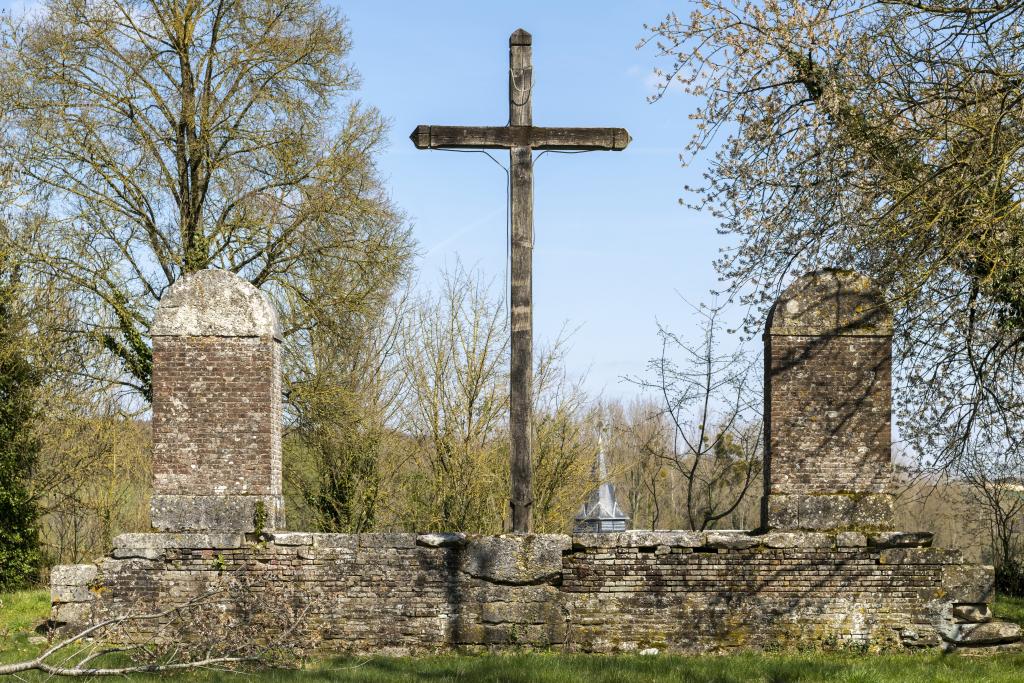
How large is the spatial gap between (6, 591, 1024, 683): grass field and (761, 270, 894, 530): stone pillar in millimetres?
1212

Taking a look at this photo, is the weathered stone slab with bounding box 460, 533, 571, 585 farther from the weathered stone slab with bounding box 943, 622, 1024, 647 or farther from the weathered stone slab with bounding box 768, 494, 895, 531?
the weathered stone slab with bounding box 943, 622, 1024, 647

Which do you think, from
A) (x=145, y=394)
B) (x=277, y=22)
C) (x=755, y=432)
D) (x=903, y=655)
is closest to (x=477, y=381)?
(x=755, y=432)

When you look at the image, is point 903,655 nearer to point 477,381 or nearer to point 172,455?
point 172,455

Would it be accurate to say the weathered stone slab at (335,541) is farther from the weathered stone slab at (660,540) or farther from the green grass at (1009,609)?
the green grass at (1009,609)

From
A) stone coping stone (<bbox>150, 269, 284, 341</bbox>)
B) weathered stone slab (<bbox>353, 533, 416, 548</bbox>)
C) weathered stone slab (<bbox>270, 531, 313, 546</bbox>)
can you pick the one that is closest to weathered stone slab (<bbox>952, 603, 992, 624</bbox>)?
weathered stone slab (<bbox>353, 533, 416, 548</bbox>)

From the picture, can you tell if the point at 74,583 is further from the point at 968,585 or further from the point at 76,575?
the point at 968,585

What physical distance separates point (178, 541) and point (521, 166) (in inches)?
172

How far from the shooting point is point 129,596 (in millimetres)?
8766

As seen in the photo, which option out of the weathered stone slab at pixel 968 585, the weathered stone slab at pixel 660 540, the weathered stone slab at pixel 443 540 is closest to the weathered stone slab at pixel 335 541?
the weathered stone slab at pixel 443 540

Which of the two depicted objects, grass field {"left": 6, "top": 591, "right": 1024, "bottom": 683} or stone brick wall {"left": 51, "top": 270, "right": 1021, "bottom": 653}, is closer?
grass field {"left": 6, "top": 591, "right": 1024, "bottom": 683}

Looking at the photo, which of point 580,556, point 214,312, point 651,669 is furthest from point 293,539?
point 651,669

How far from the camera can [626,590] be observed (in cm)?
855

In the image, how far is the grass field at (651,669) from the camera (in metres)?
7.05

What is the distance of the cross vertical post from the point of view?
8539 mm
